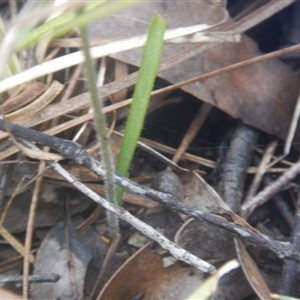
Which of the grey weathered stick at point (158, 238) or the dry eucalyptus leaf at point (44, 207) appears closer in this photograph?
the grey weathered stick at point (158, 238)

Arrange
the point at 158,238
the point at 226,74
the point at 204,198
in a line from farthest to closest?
the point at 226,74 < the point at 204,198 < the point at 158,238

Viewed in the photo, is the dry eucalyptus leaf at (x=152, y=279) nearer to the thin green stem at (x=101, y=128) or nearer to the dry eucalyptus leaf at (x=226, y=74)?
the thin green stem at (x=101, y=128)

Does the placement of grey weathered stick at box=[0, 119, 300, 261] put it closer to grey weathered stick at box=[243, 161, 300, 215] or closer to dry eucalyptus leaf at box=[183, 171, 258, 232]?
dry eucalyptus leaf at box=[183, 171, 258, 232]

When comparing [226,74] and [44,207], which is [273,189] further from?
[44,207]

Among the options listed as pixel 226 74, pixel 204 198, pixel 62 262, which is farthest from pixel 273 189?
pixel 62 262

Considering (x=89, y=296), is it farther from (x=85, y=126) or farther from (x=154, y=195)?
(x=85, y=126)

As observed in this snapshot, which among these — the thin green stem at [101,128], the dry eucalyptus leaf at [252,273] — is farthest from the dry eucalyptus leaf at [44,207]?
the dry eucalyptus leaf at [252,273]

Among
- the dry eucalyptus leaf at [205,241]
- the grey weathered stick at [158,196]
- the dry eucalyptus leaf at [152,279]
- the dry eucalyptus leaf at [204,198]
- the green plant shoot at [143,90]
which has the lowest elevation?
the dry eucalyptus leaf at [152,279]
